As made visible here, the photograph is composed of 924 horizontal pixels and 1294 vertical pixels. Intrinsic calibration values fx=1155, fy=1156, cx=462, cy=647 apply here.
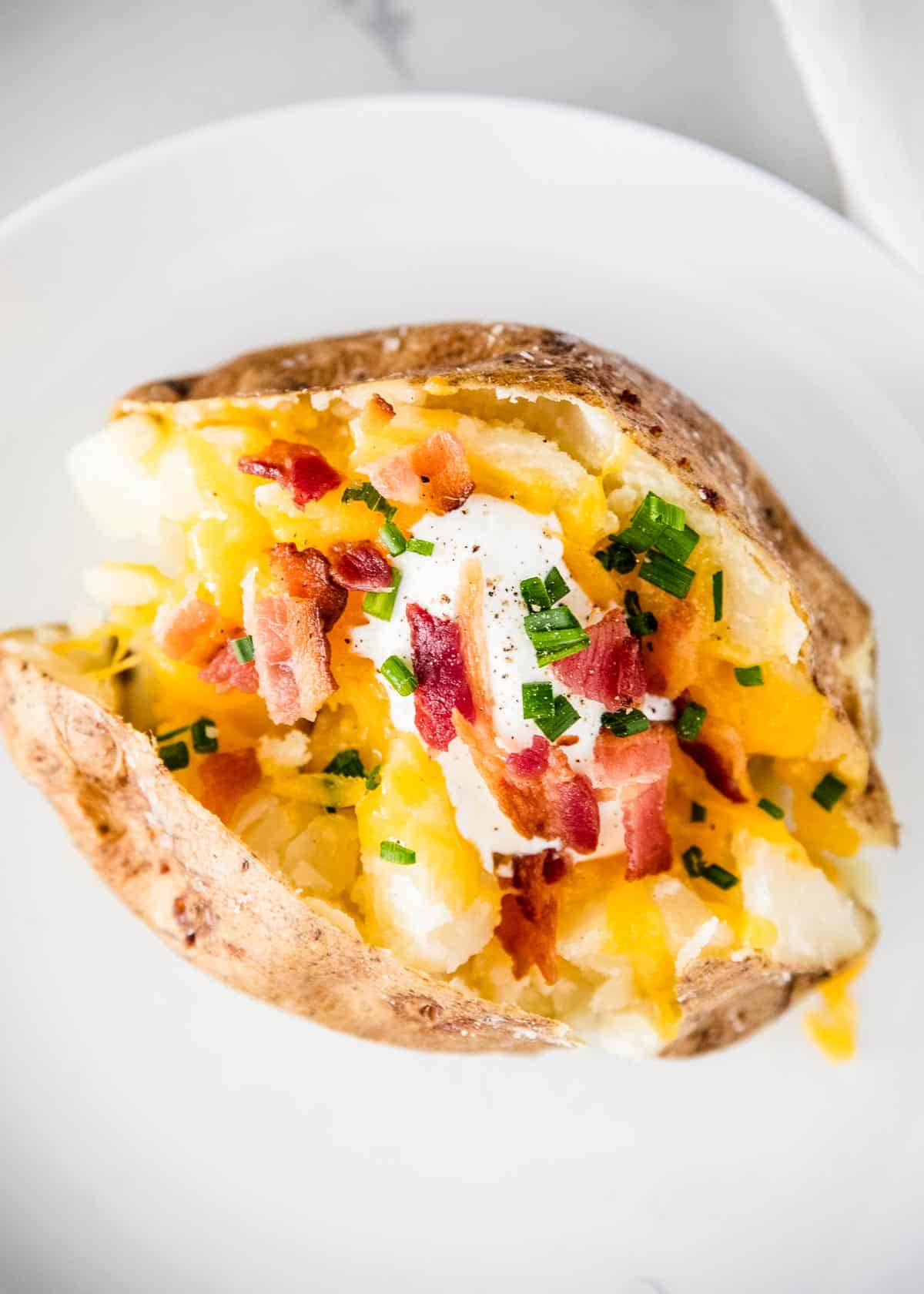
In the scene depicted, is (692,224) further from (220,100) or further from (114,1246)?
(114,1246)

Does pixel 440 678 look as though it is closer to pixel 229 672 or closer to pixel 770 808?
pixel 229 672

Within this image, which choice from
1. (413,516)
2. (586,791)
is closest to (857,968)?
(586,791)

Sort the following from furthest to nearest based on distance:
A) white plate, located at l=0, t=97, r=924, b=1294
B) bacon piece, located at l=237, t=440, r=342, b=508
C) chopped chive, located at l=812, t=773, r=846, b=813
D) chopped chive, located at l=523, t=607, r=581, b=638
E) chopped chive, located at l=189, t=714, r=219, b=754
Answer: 1. white plate, located at l=0, t=97, r=924, b=1294
2. chopped chive, located at l=812, t=773, r=846, b=813
3. chopped chive, located at l=189, t=714, r=219, b=754
4. bacon piece, located at l=237, t=440, r=342, b=508
5. chopped chive, located at l=523, t=607, r=581, b=638

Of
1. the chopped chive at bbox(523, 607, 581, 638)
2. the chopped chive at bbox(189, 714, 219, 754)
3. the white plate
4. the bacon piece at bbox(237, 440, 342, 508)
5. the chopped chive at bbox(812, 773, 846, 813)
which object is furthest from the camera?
the white plate

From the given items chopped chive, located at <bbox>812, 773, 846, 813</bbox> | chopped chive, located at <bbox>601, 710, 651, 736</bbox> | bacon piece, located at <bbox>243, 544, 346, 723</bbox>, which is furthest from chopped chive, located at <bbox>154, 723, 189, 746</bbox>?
chopped chive, located at <bbox>812, 773, 846, 813</bbox>

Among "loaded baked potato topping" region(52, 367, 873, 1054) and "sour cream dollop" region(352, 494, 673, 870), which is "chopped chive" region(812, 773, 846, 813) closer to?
"loaded baked potato topping" region(52, 367, 873, 1054)

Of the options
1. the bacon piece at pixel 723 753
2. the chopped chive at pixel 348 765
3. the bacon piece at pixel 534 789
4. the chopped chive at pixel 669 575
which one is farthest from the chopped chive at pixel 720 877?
the chopped chive at pixel 348 765

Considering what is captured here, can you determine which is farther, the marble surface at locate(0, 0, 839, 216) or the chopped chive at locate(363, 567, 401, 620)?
the marble surface at locate(0, 0, 839, 216)
